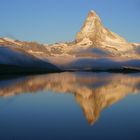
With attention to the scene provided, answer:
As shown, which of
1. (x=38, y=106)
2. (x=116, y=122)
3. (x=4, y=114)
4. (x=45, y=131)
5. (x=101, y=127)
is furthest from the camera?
(x=38, y=106)

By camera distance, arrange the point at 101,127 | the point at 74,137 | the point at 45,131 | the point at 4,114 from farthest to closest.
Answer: the point at 4,114 → the point at 101,127 → the point at 45,131 → the point at 74,137

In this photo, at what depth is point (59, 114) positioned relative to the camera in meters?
26.2

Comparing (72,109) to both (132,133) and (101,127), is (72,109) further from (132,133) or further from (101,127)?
(132,133)

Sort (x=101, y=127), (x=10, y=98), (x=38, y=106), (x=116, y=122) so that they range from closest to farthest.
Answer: (x=101, y=127)
(x=116, y=122)
(x=38, y=106)
(x=10, y=98)

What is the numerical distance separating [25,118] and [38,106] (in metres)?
7.46

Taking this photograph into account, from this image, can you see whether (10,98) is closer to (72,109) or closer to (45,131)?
(72,109)

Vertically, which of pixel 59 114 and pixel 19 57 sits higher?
pixel 19 57

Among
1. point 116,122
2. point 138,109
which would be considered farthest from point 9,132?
point 138,109

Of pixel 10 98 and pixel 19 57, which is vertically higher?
pixel 19 57

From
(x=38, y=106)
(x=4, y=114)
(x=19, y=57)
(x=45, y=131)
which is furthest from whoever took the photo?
(x=19, y=57)

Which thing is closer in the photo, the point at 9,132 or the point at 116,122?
the point at 9,132

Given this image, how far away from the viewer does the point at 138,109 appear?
29266mm

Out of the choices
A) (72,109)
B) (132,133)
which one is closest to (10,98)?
(72,109)

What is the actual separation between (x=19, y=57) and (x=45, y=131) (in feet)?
544
